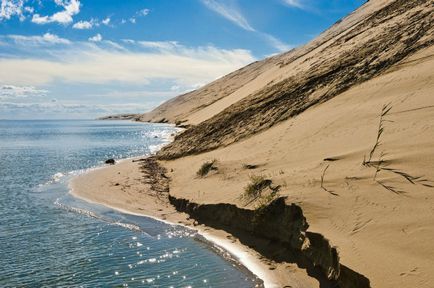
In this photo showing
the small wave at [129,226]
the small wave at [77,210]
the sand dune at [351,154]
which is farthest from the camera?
the small wave at [77,210]

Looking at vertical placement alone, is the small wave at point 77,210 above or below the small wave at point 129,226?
above

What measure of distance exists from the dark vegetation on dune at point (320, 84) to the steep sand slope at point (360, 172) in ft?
3.84

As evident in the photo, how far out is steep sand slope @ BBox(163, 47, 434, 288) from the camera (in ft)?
24.6

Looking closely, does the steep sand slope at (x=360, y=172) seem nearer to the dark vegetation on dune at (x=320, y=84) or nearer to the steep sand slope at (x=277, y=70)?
the dark vegetation on dune at (x=320, y=84)

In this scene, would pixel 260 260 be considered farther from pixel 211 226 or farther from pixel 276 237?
pixel 211 226

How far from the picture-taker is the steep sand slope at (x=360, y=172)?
7.49 meters

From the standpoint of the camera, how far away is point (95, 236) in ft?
41.5

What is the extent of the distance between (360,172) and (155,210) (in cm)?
752

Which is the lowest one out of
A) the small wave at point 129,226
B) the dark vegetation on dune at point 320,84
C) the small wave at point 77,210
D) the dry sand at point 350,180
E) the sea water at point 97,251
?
the sea water at point 97,251

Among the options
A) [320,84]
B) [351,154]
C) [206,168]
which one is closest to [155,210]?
[206,168]

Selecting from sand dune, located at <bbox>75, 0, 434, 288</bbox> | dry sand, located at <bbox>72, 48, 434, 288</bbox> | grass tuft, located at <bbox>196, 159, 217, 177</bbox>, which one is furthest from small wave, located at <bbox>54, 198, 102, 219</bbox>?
grass tuft, located at <bbox>196, 159, 217, 177</bbox>

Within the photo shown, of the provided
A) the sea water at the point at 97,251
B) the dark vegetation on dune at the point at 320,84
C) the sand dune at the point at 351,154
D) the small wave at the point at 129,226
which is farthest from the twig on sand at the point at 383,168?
the dark vegetation on dune at the point at 320,84

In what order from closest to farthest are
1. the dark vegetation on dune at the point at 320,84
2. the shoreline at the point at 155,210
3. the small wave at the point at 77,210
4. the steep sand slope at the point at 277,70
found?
the shoreline at the point at 155,210, the small wave at the point at 77,210, the dark vegetation on dune at the point at 320,84, the steep sand slope at the point at 277,70

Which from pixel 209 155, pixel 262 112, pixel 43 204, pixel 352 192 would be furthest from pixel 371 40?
pixel 43 204
